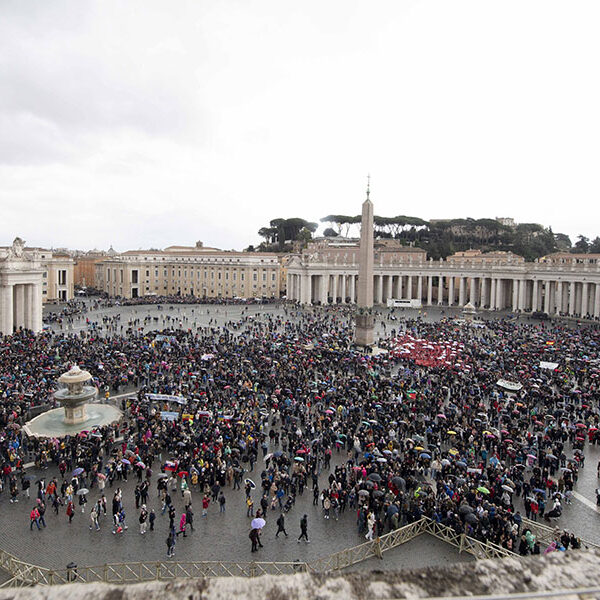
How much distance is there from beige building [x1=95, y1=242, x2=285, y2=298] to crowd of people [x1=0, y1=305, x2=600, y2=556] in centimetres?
5223

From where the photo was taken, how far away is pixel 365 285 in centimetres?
4075

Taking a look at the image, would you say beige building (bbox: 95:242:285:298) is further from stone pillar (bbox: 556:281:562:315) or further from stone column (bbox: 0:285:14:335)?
stone column (bbox: 0:285:14:335)

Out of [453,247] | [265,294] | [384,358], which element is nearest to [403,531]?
[384,358]

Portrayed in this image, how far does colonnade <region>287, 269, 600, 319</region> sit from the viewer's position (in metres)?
63.0

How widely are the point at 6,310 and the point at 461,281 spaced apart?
5816 cm

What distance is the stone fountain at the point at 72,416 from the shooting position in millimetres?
20172

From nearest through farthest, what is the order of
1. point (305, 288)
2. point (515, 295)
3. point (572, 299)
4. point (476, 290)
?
1. point (572, 299)
2. point (515, 295)
3. point (305, 288)
4. point (476, 290)

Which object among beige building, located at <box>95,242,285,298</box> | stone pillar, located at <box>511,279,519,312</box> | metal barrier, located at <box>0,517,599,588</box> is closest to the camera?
metal barrier, located at <box>0,517,599,588</box>

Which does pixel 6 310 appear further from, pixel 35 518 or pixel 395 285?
pixel 395 285

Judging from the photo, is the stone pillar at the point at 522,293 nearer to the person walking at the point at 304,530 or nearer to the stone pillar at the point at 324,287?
the stone pillar at the point at 324,287

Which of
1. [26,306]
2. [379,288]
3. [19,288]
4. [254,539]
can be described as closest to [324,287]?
[379,288]

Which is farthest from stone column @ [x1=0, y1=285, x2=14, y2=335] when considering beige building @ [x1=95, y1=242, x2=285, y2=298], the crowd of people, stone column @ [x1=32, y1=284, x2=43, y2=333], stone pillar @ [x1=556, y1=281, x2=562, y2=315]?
stone pillar @ [x1=556, y1=281, x2=562, y2=315]

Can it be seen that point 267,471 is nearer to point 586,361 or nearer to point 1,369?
point 1,369

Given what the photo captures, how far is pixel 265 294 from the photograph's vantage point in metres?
87.0
